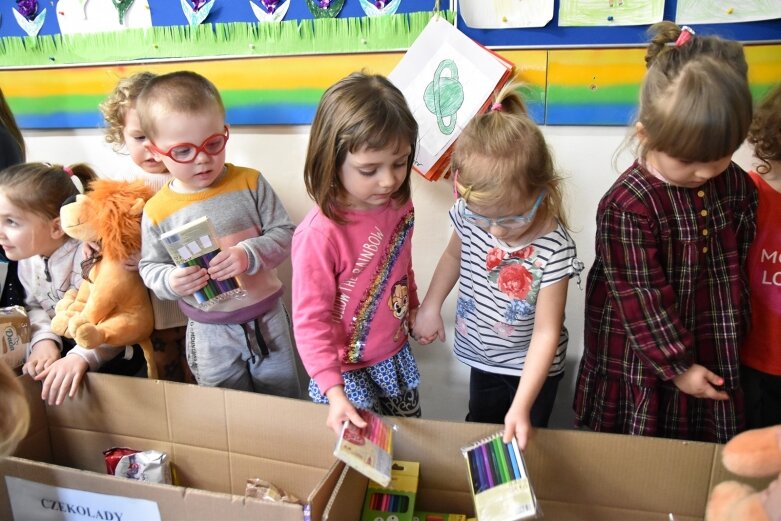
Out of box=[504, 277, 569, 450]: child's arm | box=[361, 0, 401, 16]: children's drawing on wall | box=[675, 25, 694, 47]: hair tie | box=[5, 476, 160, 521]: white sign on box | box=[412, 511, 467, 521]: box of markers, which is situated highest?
box=[361, 0, 401, 16]: children's drawing on wall

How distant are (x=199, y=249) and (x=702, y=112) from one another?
2.57 feet

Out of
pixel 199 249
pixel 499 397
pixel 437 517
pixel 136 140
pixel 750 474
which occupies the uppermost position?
pixel 136 140

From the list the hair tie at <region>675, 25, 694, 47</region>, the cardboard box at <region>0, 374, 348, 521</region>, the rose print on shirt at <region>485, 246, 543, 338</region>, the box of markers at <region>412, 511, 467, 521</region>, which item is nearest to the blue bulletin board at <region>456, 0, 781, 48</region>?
the hair tie at <region>675, 25, 694, 47</region>

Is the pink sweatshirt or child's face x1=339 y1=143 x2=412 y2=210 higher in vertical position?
child's face x1=339 y1=143 x2=412 y2=210

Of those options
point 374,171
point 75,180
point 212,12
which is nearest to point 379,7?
point 212,12

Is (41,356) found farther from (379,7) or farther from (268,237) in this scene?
(379,7)

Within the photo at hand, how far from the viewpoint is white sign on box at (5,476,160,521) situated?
0.87 meters

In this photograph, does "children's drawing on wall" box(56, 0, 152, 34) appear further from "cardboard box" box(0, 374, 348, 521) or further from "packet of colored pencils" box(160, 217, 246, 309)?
"cardboard box" box(0, 374, 348, 521)

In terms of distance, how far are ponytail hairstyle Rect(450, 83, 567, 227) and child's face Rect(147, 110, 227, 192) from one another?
458mm

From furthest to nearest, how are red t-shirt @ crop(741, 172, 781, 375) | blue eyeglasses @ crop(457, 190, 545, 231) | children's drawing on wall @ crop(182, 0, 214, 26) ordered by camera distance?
1. children's drawing on wall @ crop(182, 0, 214, 26)
2. red t-shirt @ crop(741, 172, 781, 375)
3. blue eyeglasses @ crop(457, 190, 545, 231)

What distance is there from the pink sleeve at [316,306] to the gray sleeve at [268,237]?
0.49 ft

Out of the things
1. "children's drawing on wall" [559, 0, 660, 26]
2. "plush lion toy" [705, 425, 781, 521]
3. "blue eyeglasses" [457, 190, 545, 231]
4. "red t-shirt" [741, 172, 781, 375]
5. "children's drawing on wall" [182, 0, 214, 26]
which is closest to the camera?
"plush lion toy" [705, 425, 781, 521]

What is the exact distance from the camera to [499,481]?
2.64ft

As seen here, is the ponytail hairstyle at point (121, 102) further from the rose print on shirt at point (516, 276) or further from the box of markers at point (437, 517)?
the box of markers at point (437, 517)
